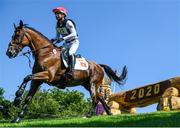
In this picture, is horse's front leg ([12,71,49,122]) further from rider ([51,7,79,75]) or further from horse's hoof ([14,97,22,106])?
rider ([51,7,79,75])

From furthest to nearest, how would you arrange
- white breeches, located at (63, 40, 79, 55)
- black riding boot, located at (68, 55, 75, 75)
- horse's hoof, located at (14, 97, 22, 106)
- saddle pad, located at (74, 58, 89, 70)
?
saddle pad, located at (74, 58, 89, 70) < white breeches, located at (63, 40, 79, 55) < black riding boot, located at (68, 55, 75, 75) < horse's hoof, located at (14, 97, 22, 106)

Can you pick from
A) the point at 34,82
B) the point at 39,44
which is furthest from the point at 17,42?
the point at 34,82

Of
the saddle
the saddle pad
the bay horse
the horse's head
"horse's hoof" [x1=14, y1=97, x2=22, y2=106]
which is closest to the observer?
"horse's hoof" [x1=14, y1=97, x2=22, y2=106]

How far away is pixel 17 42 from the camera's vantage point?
634 inches

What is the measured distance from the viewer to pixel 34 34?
1650 cm

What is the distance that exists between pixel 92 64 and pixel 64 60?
2.02 m

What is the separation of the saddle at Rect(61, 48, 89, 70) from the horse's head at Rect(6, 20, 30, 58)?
4.57ft

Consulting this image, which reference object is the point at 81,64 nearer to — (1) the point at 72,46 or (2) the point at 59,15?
(1) the point at 72,46

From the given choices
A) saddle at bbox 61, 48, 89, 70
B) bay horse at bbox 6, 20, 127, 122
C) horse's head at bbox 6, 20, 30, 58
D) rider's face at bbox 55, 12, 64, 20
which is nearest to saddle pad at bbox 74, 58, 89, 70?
saddle at bbox 61, 48, 89, 70

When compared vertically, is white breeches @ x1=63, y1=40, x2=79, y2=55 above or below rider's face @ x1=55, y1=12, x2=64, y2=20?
below

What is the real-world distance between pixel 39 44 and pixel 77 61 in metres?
1.66

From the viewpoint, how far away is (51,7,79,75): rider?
1673cm

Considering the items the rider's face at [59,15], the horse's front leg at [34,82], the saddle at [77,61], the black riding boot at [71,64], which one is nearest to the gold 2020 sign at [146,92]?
the saddle at [77,61]

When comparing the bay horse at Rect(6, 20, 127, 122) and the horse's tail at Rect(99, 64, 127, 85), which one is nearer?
the bay horse at Rect(6, 20, 127, 122)
